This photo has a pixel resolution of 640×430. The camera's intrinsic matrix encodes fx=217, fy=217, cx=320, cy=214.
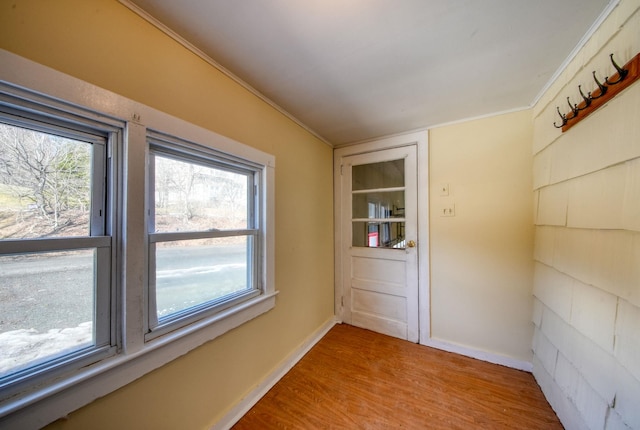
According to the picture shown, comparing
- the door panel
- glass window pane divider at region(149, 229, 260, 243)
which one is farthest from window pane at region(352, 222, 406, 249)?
glass window pane divider at region(149, 229, 260, 243)

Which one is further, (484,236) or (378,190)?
(378,190)

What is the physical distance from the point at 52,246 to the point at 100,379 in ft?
1.80

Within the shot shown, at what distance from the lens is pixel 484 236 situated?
1969mm

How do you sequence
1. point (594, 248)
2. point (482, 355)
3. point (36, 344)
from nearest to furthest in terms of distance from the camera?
point (36, 344)
point (594, 248)
point (482, 355)

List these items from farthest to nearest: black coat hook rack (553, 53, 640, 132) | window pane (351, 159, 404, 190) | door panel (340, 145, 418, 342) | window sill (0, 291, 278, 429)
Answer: window pane (351, 159, 404, 190) < door panel (340, 145, 418, 342) < black coat hook rack (553, 53, 640, 132) < window sill (0, 291, 278, 429)

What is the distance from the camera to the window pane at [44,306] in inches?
29.3

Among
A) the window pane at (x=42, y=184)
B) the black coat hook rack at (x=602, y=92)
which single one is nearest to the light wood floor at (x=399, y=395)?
the window pane at (x=42, y=184)

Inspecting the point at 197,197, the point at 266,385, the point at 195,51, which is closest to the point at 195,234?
the point at 197,197

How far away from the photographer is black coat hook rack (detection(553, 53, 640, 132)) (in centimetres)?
87

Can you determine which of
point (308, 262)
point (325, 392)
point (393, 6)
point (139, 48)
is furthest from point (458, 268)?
point (139, 48)

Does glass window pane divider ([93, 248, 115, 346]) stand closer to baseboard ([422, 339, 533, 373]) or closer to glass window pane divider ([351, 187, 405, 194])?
glass window pane divider ([351, 187, 405, 194])

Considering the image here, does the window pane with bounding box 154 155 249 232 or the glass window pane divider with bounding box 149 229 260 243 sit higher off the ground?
the window pane with bounding box 154 155 249 232

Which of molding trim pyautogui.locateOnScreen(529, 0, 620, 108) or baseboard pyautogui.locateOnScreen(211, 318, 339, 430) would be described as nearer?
molding trim pyautogui.locateOnScreen(529, 0, 620, 108)

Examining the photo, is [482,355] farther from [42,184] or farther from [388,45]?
[42,184]
